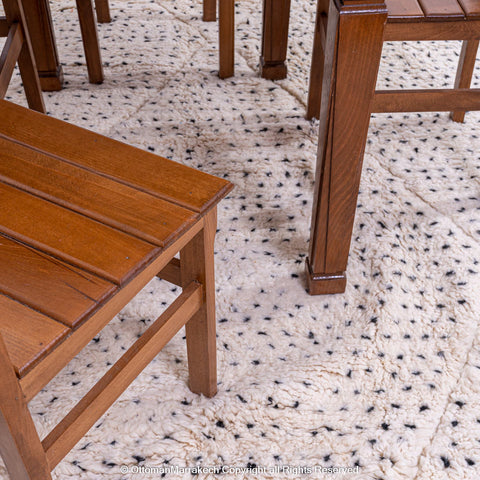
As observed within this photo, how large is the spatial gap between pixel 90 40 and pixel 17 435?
1431mm

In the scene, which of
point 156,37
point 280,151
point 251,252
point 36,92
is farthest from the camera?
point 156,37

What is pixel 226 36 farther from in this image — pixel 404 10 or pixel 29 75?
pixel 404 10

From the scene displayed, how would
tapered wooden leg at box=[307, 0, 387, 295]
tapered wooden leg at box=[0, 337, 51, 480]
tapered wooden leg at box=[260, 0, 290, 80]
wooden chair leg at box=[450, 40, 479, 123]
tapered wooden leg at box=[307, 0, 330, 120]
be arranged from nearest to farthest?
1. tapered wooden leg at box=[0, 337, 51, 480]
2. tapered wooden leg at box=[307, 0, 387, 295]
3. tapered wooden leg at box=[307, 0, 330, 120]
4. wooden chair leg at box=[450, 40, 479, 123]
5. tapered wooden leg at box=[260, 0, 290, 80]

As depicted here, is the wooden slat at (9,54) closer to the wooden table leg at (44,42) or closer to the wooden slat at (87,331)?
the wooden table leg at (44,42)

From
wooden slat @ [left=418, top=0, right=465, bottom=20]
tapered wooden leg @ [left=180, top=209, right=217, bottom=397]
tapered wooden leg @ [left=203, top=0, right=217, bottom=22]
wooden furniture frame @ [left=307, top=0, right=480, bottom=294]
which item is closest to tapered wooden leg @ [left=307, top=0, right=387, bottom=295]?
wooden furniture frame @ [left=307, top=0, right=480, bottom=294]

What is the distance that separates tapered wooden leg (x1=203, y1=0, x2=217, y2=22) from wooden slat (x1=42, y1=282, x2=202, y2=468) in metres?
1.59

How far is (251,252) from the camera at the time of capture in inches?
54.9

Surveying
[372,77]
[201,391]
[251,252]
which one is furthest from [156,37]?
[201,391]

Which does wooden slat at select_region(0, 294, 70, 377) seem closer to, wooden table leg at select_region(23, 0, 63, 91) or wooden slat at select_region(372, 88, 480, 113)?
wooden slat at select_region(372, 88, 480, 113)

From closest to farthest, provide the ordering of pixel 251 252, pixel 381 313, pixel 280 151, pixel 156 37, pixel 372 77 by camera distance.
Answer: pixel 372 77
pixel 381 313
pixel 251 252
pixel 280 151
pixel 156 37

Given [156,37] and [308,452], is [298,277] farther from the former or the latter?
[156,37]

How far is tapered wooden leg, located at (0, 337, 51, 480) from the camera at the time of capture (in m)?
0.60

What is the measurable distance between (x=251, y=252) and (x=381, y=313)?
1.10ft

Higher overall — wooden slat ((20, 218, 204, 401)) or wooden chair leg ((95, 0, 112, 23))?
wooden slat ((20, 218, 204, 401))
